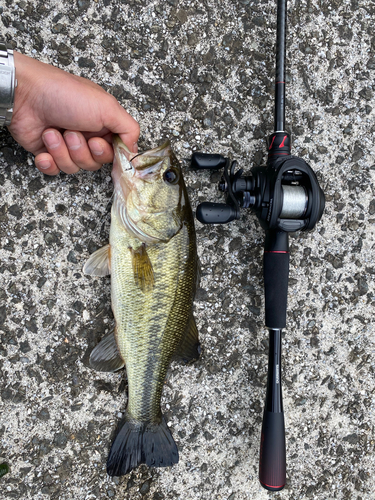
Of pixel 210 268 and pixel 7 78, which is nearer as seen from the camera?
pixel 7 78

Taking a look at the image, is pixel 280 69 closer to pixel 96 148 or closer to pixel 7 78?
pixel 96 148

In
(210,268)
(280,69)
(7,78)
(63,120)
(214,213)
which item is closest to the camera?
(7,78)

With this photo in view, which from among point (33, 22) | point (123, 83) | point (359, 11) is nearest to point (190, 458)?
point (123, 83)

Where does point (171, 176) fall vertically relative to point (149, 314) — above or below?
above

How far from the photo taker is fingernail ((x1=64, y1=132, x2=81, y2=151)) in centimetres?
184

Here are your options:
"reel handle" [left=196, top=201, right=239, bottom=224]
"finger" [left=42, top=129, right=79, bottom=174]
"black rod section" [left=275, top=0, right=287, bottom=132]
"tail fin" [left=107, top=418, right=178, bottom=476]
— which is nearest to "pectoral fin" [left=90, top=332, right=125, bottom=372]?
"tail fin" [left=107, top=418, right=178, bottom=476]

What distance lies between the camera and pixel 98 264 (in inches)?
77.6

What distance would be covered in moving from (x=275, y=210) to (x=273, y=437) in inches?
46.6

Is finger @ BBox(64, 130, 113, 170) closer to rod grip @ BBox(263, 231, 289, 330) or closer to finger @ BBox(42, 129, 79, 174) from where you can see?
finger @ BBox(42, 129, 79, 174)

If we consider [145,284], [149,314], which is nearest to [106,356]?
[149,314]

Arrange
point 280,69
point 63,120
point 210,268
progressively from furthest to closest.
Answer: point 210,268, point 280,69, point 63,120

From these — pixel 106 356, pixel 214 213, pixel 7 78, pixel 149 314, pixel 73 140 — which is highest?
pixel 7 78

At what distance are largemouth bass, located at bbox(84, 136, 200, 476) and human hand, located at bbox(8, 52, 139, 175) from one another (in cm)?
10

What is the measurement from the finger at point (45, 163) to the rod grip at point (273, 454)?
1.72m
